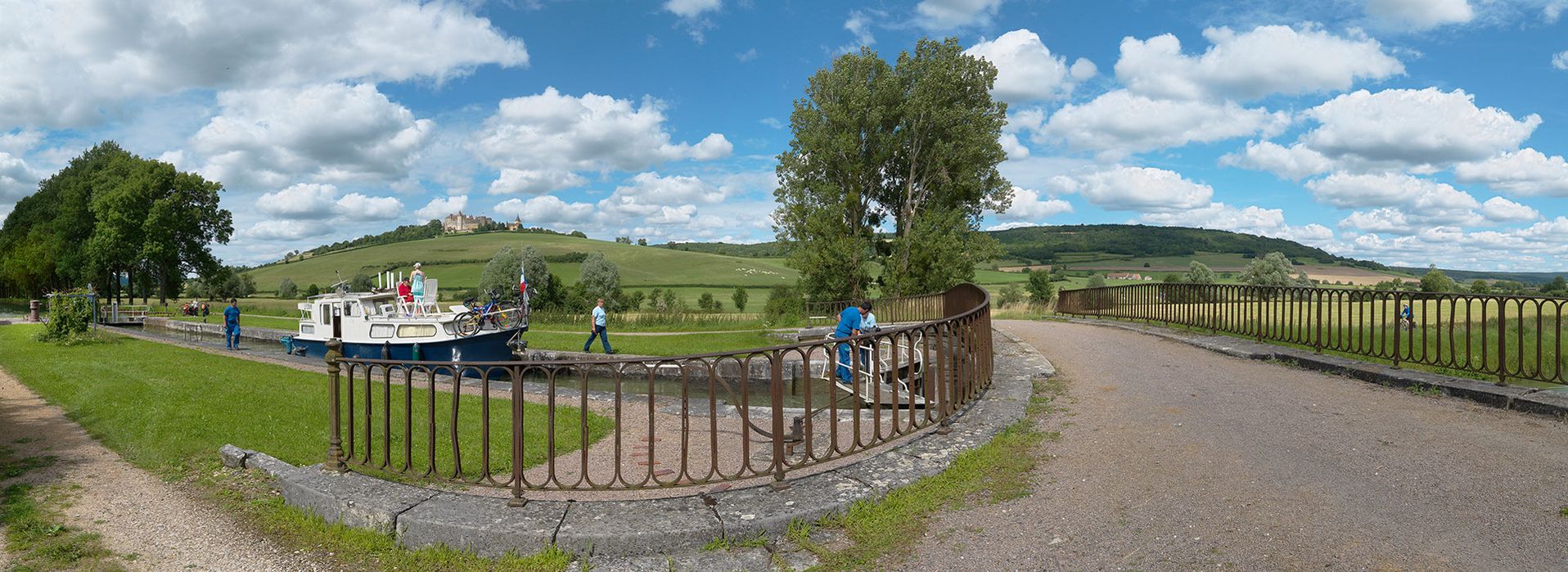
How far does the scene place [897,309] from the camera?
23906 millimetres

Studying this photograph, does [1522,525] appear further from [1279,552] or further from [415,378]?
[415,378]

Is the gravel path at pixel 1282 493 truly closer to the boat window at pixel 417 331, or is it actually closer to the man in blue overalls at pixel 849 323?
the man in blue overalls at pixel 849 323

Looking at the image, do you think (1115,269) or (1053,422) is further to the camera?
(1115,269)

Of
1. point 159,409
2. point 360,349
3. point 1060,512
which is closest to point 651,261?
point 360,349

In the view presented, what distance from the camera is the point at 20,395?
10352 millimetres

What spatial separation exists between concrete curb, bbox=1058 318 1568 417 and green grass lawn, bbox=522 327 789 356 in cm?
979

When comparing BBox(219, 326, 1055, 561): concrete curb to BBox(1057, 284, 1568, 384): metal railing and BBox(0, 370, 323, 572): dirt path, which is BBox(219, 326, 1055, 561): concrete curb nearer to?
BBox(0, 370, 323, 572): dirt path

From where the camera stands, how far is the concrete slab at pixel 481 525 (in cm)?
382

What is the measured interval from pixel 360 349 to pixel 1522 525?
24.7m

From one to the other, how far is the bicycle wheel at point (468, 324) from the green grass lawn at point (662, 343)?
5.56 ft

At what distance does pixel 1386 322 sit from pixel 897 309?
1271 centimetres

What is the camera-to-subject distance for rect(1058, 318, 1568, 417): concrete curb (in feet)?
21.5

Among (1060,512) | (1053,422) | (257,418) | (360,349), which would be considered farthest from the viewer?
(360,349)

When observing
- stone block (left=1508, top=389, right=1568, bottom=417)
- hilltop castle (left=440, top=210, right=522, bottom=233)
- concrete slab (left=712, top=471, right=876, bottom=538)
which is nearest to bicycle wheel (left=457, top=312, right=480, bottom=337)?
concrete slab (left=712, top=471, right=876, bottom=538)
